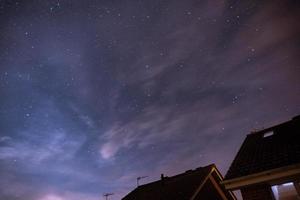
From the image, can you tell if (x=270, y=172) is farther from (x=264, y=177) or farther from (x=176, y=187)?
(x=176, y=187)

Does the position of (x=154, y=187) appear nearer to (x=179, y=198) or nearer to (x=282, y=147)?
(x=179, y=198)

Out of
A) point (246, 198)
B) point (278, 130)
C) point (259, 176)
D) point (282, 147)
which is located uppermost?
point (278, 130)

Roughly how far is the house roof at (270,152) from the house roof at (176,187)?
22.5 ft

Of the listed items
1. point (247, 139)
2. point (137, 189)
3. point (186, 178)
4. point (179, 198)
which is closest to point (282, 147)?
point (247, 139)

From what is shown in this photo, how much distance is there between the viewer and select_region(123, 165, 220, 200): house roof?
18172mm

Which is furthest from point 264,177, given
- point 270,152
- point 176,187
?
point 176,187

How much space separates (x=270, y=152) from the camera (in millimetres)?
9625

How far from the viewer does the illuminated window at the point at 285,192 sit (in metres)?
8.44

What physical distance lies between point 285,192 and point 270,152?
1512 millimetres

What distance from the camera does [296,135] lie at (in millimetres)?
10094

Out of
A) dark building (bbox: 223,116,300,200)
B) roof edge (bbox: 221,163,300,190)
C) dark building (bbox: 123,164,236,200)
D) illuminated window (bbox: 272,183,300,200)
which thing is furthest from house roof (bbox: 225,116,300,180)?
dark building (bbox: 123,164,236,200)

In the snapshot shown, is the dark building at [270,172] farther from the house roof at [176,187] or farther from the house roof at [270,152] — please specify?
the house roof at [176,187]

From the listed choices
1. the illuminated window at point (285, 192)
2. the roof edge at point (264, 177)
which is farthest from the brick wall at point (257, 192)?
the illuminated window at point (285, 192)

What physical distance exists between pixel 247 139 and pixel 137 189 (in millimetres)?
16000
